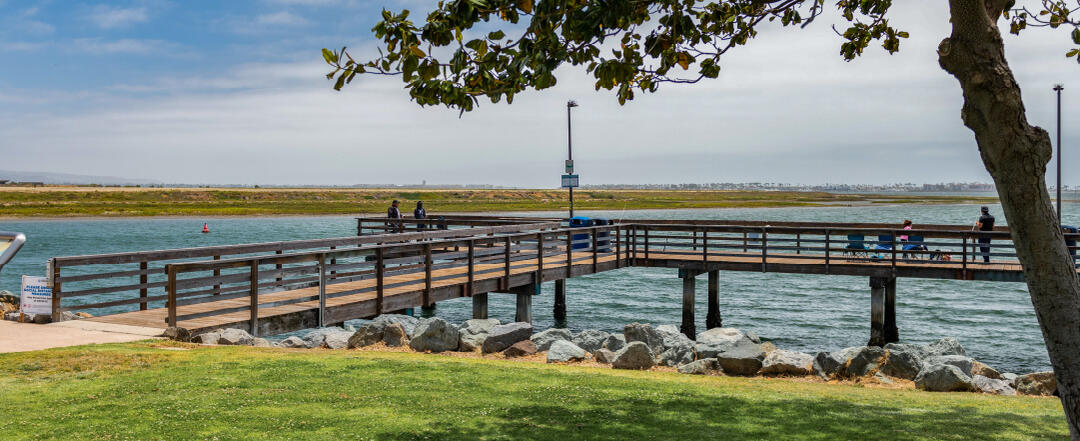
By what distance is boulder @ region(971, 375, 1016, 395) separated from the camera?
1333cm

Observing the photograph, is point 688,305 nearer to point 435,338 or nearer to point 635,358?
point 435,338

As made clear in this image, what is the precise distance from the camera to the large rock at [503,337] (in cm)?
1520

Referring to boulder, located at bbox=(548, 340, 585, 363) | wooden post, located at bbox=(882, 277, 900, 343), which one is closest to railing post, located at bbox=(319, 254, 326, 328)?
boulder, located at bbox=(548, 340, 585, 363)

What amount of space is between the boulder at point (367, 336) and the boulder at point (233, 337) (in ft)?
9.56

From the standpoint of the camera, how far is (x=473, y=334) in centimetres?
1611

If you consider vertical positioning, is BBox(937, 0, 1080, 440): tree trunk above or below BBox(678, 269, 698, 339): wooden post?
above

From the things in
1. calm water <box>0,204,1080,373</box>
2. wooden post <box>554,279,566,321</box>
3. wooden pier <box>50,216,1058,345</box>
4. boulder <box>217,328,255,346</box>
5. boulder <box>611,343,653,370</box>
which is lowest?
calm water <box>0,204,1080,373</box>

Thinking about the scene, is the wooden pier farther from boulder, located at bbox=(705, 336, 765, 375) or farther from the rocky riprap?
boulder, located at bbox=(705, 336, 765, 375)

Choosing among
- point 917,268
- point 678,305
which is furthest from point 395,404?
point 678,305

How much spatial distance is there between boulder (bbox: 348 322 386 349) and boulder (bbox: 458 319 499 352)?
1478mm

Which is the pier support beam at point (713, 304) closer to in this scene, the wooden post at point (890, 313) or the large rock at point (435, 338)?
the wooden post at point (890, 313)

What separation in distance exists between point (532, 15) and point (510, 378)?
4936mm

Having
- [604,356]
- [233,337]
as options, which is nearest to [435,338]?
[604,356]

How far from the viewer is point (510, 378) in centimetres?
1008
